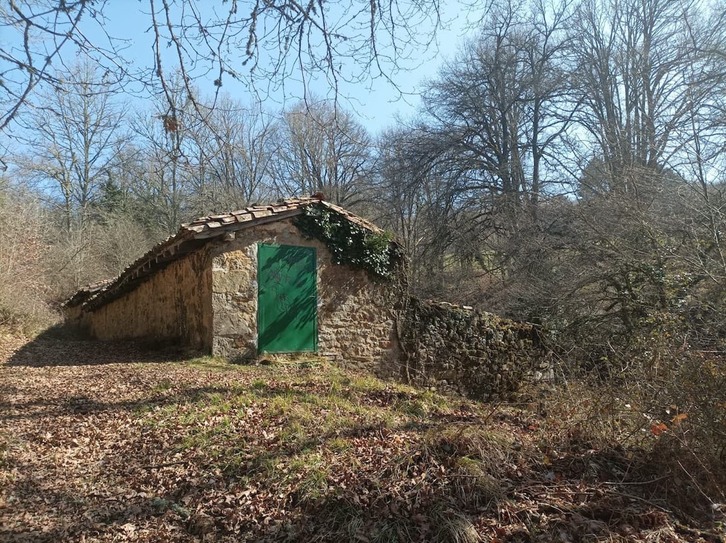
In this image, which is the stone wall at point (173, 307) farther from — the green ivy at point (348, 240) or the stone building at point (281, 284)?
the green ivy at point (348, 240)

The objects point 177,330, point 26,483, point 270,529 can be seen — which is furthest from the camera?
point 177,330

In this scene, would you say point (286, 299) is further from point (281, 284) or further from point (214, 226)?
point (214, 226)

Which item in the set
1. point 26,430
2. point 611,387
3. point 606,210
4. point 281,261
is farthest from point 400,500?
point 606,210

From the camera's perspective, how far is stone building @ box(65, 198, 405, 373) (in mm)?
9359

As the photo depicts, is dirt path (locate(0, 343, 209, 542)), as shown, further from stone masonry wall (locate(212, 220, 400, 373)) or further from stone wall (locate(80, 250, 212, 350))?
stone wall (locate(80, 250, 212, 350))

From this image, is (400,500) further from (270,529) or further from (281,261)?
(281,261)

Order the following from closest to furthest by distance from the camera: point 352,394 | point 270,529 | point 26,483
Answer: point 270,529 < point 26,483 < point 352,394

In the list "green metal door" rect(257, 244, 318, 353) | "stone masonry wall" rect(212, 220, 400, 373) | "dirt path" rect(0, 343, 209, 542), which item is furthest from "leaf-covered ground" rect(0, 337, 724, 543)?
"green metal door" rect(257, 244, 318, 353)

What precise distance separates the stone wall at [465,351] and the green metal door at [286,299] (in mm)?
2347

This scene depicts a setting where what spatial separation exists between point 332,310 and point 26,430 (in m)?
6.06

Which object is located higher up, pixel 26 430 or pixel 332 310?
pixel 332 310

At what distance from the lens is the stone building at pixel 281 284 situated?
9359 millimetres

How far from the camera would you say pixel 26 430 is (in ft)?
17.3

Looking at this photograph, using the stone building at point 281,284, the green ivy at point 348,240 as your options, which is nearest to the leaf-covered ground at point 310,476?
the stone building at point 281,284
